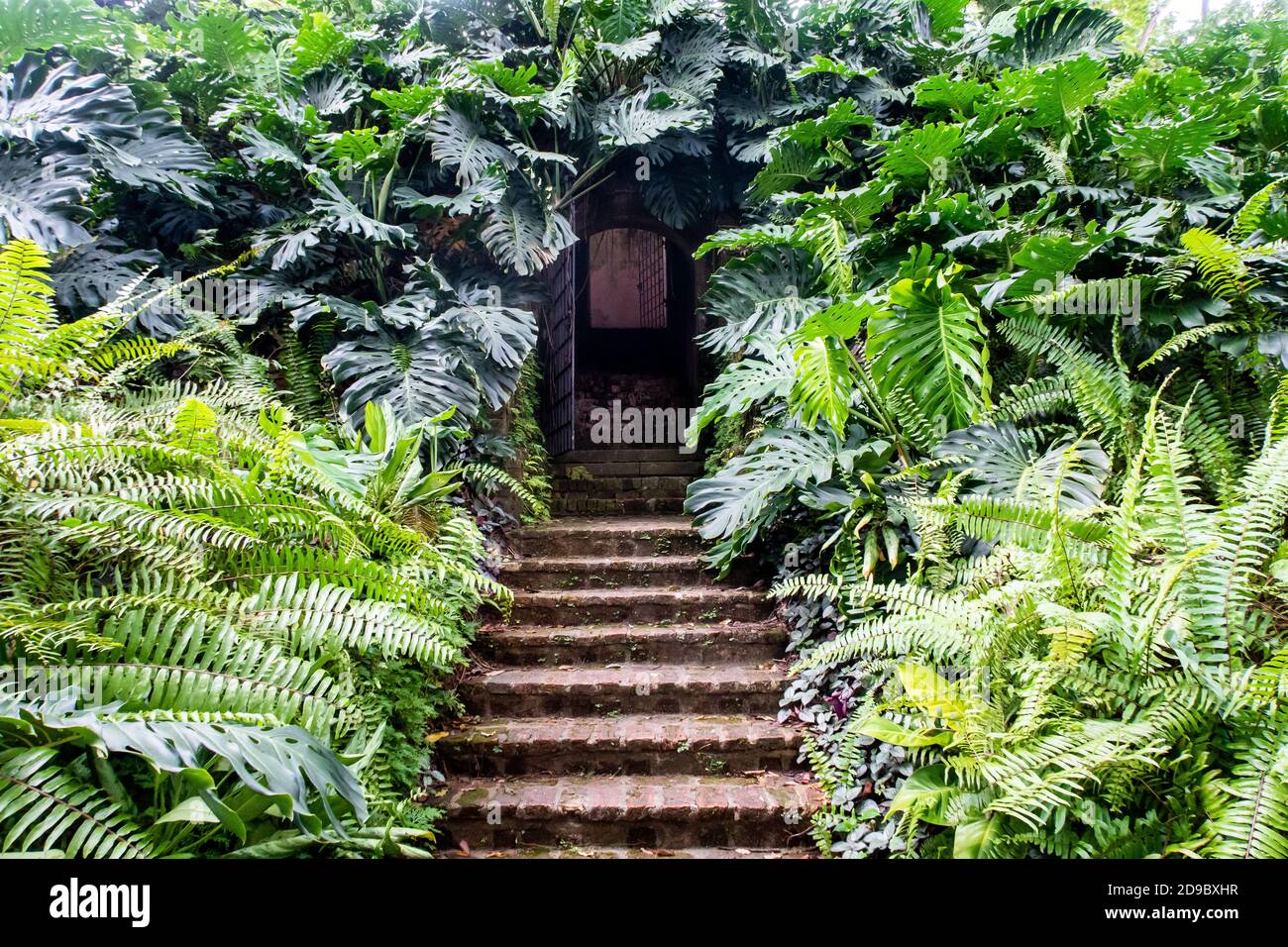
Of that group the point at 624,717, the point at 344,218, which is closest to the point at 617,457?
the point at 344,218

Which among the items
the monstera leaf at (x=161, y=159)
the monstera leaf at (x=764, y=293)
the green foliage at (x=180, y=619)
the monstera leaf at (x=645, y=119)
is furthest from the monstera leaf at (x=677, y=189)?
the green foliage at (x=180, y=619)

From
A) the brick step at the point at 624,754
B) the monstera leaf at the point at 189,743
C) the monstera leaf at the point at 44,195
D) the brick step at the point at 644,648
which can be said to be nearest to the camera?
the monstera leaf at the point at 189,743

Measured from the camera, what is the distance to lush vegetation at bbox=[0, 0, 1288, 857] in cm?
150

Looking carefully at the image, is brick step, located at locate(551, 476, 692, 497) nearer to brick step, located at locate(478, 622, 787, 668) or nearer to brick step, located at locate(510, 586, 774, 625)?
brick step, located at locate(510, 586, 774, 625)

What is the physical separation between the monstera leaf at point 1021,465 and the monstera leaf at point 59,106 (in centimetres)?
406

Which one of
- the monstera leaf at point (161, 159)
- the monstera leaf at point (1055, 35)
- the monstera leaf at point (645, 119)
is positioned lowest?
the monstera leaf at point (161, 159)

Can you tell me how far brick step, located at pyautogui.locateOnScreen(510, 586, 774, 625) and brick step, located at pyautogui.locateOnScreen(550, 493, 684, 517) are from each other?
1282 millimetres

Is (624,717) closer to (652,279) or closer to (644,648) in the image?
(644,648)

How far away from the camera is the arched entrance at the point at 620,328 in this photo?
5.26 m

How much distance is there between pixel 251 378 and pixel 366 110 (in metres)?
2.10

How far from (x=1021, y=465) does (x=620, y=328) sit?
6.25 m

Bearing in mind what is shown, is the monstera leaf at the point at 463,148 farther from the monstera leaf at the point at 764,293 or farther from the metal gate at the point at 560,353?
the monstera leaf at the point at 764,293

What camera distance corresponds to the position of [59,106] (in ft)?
9.59

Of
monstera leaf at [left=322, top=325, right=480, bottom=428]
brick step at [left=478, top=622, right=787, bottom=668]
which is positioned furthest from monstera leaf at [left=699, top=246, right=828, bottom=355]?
brick step at [left=478, top=622, right=787, bottom=668]
